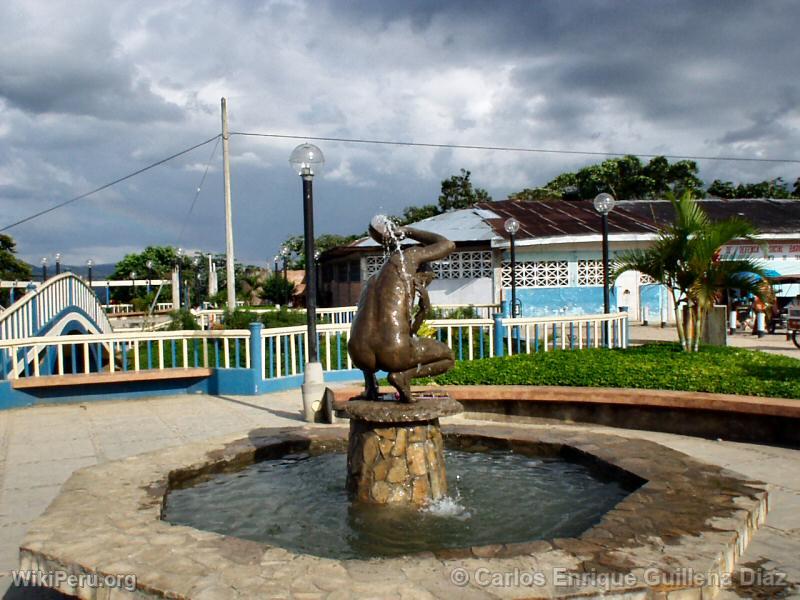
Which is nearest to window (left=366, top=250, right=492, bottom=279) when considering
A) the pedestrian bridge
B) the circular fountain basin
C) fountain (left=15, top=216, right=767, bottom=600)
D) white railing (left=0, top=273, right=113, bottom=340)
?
white railing (left=0, top=273, right=113, bottom=340)

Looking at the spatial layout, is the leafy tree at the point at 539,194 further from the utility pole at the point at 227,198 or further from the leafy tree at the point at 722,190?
the utility pole at the point at 227,198

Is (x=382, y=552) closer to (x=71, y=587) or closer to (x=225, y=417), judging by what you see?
(x=71, y=587)

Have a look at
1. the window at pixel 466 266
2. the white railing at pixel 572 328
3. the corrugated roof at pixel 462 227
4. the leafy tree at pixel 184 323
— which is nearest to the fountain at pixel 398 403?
the white railing at pixel 572 328

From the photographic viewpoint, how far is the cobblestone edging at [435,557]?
9.89 feet

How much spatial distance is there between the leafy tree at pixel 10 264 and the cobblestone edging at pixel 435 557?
37566mm

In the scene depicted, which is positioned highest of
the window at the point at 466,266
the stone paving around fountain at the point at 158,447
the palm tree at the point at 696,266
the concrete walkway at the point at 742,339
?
the window at the point at 466,266

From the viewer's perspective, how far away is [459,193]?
4275 centimetres

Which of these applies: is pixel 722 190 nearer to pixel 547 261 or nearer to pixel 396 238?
pixel 547 261

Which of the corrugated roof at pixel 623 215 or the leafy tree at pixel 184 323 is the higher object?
the corrugated roof at pixel 623 215

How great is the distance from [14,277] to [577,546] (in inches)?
1584

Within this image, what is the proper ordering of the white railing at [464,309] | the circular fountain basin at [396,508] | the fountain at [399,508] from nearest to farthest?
the fountain at [399,508], the circular fountain basin at [396,508], the white railing at [464,309]

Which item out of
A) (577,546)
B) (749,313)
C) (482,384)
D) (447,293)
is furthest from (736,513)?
(749,313)

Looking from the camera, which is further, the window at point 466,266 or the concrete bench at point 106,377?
the window at point 466,266

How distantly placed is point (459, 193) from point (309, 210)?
35258 mm
